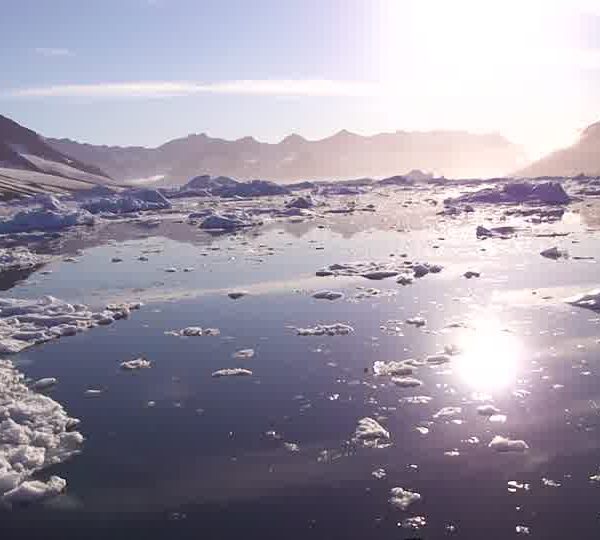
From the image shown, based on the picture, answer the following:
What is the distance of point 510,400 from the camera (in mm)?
9430

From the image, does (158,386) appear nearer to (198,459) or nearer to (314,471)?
(198,459)

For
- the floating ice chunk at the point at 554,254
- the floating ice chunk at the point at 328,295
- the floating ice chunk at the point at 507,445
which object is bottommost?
the floating ice chunk at the point at 507,445

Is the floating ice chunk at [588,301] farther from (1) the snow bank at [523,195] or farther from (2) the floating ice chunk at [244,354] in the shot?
(1) the snow bank at [523,195]

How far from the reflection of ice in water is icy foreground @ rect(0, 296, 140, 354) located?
7.80m

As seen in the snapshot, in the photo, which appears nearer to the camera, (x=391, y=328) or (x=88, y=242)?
(x=391, y=328)

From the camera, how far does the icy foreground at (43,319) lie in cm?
1311

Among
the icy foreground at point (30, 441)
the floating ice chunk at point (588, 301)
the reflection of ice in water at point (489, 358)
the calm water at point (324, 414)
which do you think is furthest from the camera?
the floating ice chunk at point (588, 301)

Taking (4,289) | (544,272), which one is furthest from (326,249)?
(4,289)

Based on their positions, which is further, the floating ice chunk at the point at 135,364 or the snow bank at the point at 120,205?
the snow bank at the point at 120,205

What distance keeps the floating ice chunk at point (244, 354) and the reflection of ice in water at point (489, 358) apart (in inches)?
142

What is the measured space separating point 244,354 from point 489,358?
4.28 m

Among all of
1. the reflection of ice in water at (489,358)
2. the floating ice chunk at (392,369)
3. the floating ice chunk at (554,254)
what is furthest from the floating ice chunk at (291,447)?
the floating ice chunk at (554,254)

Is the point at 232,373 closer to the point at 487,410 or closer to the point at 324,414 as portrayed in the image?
the point at 324,414

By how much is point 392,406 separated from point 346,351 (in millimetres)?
2589
